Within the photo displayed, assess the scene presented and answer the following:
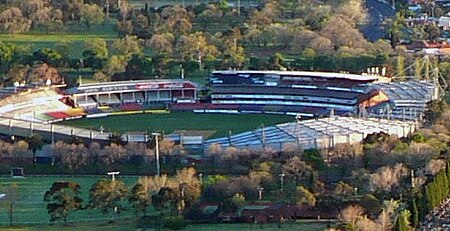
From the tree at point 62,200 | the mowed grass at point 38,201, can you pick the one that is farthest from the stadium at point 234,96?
the tree at point 62,200

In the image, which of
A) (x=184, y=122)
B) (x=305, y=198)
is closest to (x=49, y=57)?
(x=184, y=122)

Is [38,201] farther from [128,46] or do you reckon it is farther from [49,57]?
→ [128,46]

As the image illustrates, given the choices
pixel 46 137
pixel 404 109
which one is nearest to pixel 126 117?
pixel 46 137

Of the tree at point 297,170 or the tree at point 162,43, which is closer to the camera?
the tree at point 297,170

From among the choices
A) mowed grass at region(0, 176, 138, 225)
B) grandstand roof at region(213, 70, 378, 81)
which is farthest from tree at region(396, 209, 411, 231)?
grandstand roof at region(213, 70, 378, 81)

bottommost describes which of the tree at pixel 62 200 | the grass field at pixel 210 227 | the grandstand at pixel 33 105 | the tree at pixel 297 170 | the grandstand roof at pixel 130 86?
the grass field at pixel 210 227

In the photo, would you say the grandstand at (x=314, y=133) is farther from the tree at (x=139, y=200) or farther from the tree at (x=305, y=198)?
the tree at (x=139, y=200)
